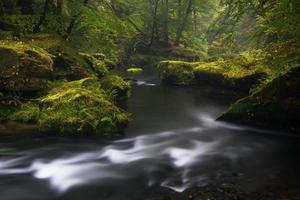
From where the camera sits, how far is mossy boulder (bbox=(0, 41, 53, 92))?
10523mm

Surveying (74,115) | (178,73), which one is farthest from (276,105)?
(178,73)

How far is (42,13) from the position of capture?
1490cm

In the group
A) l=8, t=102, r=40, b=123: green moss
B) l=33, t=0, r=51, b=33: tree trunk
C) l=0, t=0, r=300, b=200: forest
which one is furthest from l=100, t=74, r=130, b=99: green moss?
l=8, t=102, r=40, b=123: green moss

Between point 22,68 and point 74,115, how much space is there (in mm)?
2397

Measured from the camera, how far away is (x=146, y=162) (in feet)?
26.9

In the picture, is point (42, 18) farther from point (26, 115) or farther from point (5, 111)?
point (26, 115)


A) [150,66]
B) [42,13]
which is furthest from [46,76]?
[150,66]

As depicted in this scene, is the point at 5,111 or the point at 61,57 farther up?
the point at 61,57

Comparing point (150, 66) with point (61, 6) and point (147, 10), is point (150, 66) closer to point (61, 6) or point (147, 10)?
point (147, 10)

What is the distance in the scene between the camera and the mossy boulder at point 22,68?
1052 cm

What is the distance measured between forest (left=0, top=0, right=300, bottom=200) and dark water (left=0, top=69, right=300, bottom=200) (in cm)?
2

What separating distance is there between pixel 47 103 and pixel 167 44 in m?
26.7

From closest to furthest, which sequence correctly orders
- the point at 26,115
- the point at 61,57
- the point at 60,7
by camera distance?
the point at 26,115 < the point at 61,57 < the point at 60,7

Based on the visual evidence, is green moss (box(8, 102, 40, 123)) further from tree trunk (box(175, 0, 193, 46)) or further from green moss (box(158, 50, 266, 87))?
tree trunk (box(175, 0, 193, 46))
